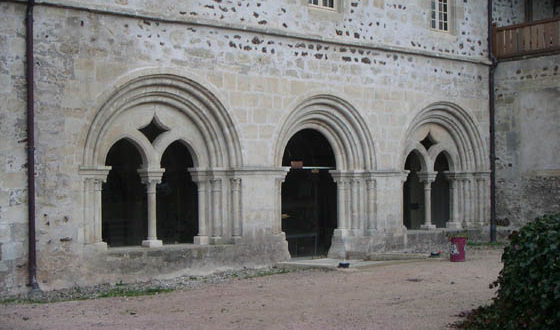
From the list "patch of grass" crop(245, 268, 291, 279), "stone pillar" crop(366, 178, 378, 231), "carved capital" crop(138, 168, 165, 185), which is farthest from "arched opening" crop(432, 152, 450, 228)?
"carved capital" crop(138, 168, 165, 185)

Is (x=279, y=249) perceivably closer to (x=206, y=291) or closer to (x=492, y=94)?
(x=206, y=291)

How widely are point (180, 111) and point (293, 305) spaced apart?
4.30 metres

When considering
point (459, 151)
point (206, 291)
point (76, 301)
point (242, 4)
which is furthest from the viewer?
point (459, 151)

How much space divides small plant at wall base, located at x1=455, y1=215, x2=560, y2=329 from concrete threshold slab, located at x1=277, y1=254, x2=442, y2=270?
18.1ft

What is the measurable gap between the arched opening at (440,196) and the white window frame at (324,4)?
5.35m

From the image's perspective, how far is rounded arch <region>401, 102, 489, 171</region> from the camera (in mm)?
15922

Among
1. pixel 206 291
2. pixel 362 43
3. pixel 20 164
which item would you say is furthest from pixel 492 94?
pixel 20 164

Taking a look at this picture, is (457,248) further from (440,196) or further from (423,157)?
(440,196)

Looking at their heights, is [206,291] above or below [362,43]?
below

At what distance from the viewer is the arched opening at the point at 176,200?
51.5 feet

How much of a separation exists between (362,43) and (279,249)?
3.99 m

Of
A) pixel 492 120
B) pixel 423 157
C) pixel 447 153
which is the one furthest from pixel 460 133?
pixel 423 157

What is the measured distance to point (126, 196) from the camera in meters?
15.4

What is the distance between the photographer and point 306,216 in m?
16.8
